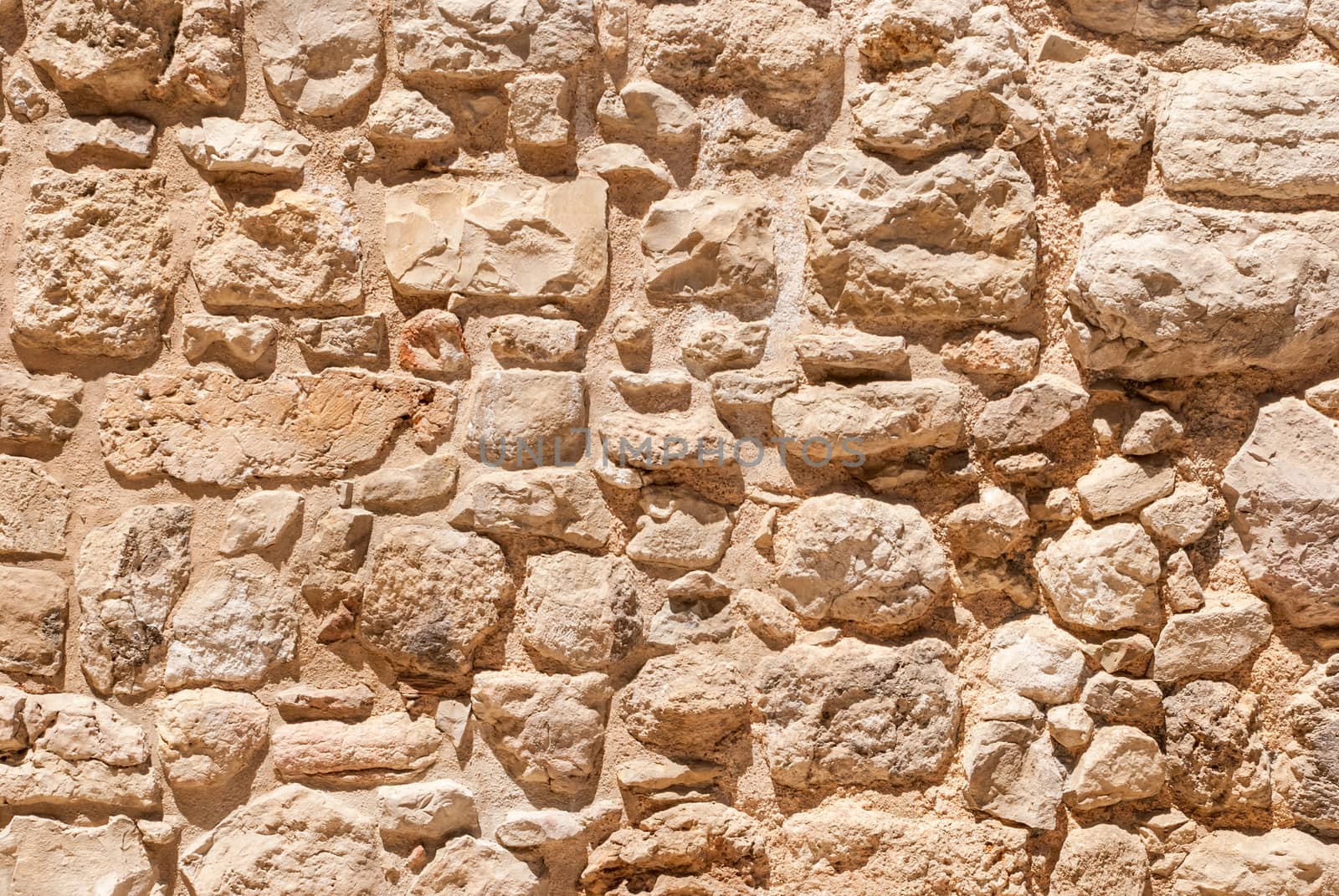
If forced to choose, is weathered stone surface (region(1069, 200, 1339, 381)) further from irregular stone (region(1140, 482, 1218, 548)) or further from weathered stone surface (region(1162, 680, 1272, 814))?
weathered stone surface (region(1162, 680, 1272, 814))

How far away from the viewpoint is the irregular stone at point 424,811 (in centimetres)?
170

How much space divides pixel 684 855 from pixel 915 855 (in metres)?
0.39

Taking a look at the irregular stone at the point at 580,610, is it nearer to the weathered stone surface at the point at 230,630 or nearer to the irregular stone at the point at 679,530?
the irregular stone at the point at 679,530

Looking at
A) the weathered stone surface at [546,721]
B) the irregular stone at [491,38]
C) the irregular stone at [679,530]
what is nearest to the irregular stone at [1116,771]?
the irregular stone at [679,530]

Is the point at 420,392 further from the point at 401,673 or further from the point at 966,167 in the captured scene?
the point at 966,167

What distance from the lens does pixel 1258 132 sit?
167cm

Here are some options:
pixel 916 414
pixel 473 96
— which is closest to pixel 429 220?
pixel 473 96

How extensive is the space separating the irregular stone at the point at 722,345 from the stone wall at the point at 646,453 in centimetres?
1

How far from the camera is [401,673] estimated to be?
68.7 inches

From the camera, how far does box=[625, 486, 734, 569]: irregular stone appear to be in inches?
68.1

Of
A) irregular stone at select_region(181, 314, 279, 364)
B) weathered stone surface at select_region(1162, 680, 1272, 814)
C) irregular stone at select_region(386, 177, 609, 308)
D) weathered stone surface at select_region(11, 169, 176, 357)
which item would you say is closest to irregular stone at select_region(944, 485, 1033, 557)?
weathered stone surface at select_region(1162, 680, 1272, 814)

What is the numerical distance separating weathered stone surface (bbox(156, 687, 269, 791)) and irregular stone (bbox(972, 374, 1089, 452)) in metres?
1.36

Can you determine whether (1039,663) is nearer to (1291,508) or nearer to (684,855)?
(1291,508)

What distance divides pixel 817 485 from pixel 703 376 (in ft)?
0.91
